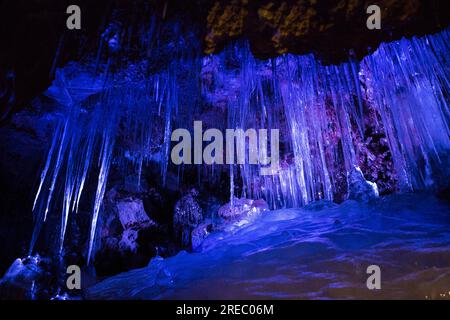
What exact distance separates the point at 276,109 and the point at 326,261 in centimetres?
537

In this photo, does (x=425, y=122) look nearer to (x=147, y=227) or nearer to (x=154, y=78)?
(x=154, y=78)

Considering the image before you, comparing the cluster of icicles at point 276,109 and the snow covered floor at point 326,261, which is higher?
A: the cluster of icicles at point 276,109

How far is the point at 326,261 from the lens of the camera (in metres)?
3.75

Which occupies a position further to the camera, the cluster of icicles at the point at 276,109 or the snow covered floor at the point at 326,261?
the cluster of icicles at the point at 276,109

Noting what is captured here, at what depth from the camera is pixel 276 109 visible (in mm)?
8469

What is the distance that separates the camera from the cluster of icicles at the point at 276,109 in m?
6.66

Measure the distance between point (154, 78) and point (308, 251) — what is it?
4.72 m

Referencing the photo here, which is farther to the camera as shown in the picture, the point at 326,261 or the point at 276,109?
the point at 276,109

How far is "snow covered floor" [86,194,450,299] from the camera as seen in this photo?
3133mm

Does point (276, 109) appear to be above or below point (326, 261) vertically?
above

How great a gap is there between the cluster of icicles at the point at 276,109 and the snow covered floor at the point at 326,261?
222cm
